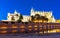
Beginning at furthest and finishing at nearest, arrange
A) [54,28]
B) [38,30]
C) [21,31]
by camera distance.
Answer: [54,28], [38,30], [21,31]

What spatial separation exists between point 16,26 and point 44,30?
459 cm

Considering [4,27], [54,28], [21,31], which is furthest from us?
[54,28]

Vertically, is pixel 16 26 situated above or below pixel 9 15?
below

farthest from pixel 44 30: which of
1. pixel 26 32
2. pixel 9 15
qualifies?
pixel 9 15

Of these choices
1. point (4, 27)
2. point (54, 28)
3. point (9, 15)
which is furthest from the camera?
point (9, 15)

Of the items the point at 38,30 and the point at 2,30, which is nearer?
the point at 2,30

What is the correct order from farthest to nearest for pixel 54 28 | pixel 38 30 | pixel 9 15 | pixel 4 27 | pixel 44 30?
pixel 9 15 → pixel 54 28 → pixel 44 30 → pixel 38 30 → pixel 4 27

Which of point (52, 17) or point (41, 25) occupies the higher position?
point (52, 17)

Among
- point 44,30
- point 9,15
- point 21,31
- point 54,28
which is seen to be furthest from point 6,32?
point 9,15

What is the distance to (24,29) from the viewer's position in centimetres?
1627

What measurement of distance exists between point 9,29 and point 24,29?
6.00 feet

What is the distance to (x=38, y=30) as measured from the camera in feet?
57.0

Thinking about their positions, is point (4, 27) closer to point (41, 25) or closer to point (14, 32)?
point (14, 32)

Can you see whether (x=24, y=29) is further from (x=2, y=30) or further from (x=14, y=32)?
(x=2, y=30)
